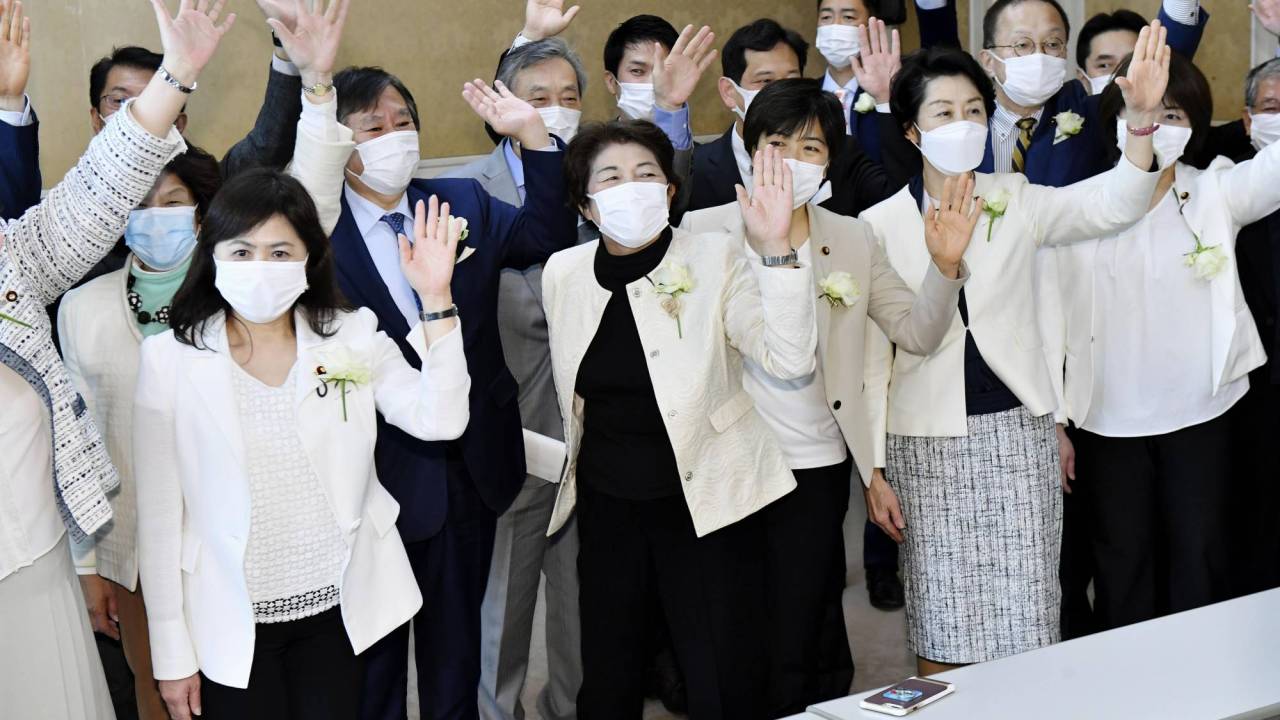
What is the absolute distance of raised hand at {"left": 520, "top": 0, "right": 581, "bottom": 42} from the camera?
12.7ft

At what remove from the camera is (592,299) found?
3.04m

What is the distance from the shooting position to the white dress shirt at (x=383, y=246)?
3.10 metres

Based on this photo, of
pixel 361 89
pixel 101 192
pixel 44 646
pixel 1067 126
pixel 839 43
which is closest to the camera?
pixel 44 646

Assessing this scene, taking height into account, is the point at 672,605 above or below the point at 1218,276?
below

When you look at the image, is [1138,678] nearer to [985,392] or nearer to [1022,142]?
[985,392]

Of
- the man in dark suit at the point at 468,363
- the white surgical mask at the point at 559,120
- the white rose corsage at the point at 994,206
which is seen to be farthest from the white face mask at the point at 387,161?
the white rose corsage at the point at 994,206

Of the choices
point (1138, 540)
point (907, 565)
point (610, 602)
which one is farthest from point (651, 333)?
point (1138, 540)

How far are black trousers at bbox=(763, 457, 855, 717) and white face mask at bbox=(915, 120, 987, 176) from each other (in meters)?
0.79

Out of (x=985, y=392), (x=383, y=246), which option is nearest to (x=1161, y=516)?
(x=985, y=392)

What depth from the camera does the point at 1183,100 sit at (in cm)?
355

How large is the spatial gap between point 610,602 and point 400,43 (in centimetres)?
346

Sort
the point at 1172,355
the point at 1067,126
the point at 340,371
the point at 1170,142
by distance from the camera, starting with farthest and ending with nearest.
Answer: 1. the point at 1067,126
2. the point at 1172,355
3. the point at 1170,142
4. the point at 340,371

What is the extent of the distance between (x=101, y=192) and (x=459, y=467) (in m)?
1.01

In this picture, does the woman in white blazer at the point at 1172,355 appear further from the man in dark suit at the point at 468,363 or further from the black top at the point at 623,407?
the man in dark suit at the point at 468,363
